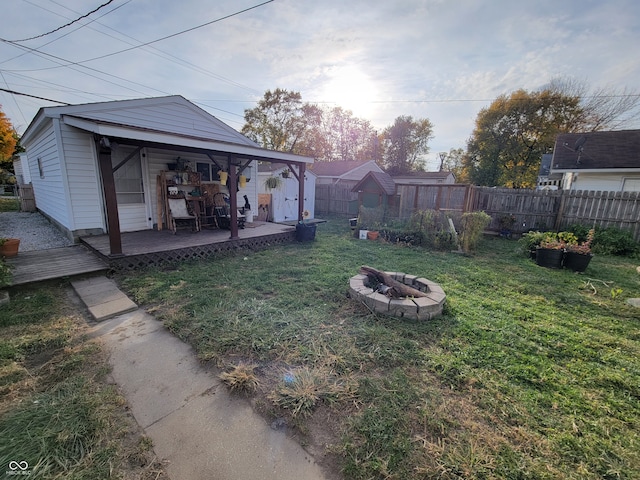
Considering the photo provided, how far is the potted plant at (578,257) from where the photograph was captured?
5160mm

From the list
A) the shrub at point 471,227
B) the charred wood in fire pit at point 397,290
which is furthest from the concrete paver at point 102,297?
the shrub at point 471,227

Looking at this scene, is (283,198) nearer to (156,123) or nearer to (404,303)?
(156,123)

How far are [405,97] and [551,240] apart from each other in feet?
40.9

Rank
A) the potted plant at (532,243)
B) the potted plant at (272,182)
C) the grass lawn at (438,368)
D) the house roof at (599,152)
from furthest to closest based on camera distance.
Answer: the potted plant at (272,182) < the house roof at (599,152) < the potted plant at (532,243) < the grass lawn at (438,368)

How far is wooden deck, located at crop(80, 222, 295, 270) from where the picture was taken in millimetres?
4785

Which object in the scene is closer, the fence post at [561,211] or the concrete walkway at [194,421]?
the concrete walkway at [194,421]

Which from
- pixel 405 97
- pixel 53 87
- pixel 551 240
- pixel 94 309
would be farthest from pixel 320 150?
pixel 94 309

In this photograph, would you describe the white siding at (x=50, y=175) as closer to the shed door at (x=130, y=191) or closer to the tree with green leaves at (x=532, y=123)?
the shed door at (x=130, y=191)

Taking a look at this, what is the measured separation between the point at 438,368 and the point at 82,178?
7.64 metres

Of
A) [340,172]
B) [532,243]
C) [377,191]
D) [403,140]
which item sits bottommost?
[532,243]

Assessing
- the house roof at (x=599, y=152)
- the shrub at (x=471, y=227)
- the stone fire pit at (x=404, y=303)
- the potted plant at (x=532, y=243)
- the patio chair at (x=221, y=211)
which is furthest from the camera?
the house roof at (x=599, y=152)

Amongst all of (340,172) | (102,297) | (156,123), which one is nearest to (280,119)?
(340,172)

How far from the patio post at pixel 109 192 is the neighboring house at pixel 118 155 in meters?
0.01

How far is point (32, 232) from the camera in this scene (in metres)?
6.80
